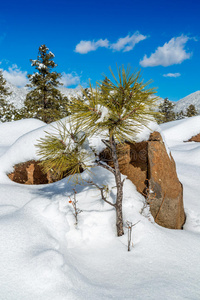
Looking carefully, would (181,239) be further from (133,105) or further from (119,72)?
(119,72)

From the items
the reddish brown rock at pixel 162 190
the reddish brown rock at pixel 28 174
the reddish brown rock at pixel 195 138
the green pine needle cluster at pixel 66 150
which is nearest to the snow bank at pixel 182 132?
the reddish brown rock at pixel 195 138

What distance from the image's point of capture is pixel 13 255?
1.66 metres

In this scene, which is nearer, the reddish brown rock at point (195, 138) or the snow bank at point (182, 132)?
the reddish brown rock at point (195, 138)

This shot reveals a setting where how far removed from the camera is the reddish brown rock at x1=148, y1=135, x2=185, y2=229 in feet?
11.1

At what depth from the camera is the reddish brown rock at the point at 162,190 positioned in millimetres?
3369

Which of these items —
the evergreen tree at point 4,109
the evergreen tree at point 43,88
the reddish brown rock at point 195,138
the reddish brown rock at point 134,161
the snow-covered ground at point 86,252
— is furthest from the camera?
the evergreen tree at point 4,109

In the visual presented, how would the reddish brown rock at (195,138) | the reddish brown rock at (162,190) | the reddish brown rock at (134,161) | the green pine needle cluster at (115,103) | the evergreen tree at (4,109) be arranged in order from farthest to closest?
1. the evergreen tree at (4,109)
2. the reddish brown rock at (195,138)
3. the reddish brown rock at (134,161)
4. the reddish brown rock at (162,190)
5. the green pine needle cluster at (115,103)

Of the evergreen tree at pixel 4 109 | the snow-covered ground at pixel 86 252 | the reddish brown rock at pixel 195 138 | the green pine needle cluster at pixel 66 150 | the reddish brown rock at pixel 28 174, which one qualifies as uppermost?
the evergreen tree at pixel 4 109

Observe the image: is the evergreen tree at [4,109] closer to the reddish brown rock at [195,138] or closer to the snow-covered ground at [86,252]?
the reddish brown rock at [195,138]

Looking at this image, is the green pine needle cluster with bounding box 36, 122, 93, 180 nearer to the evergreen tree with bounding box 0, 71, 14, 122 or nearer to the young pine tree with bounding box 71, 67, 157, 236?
the young pine tree with bounding box 71, 67, 157, 236

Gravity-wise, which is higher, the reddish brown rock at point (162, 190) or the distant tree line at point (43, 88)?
the distant tree line at point (43, 88)

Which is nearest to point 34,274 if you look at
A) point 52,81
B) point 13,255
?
point 13,255

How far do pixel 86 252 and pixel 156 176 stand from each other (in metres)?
Answer: 1.98

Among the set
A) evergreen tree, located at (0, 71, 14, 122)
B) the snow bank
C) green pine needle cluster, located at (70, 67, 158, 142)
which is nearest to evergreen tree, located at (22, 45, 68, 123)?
evergreen tree, located at (0, 71, 14, 122)
